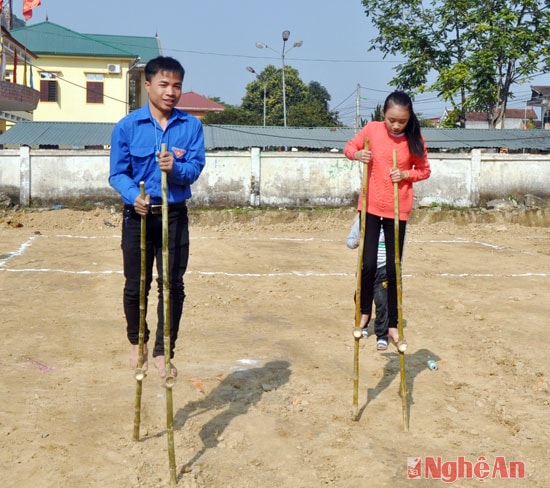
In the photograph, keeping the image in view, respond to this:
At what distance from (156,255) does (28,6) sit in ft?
103

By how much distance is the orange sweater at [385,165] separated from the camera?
4910mm

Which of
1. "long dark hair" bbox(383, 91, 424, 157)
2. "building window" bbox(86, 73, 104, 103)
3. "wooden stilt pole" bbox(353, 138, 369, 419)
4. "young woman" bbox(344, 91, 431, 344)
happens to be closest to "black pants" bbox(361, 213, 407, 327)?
"young woman" bbox(344, 91, 431, 344)

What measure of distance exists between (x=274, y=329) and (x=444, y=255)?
7.35 m

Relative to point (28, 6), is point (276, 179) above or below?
below

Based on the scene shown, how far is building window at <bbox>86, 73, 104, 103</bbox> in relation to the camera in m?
35.7

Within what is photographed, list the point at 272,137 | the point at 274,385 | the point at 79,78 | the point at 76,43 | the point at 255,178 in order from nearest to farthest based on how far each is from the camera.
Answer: the point at 274,385 → the point at 255,178 → the point at 272,137 → the point at 79,78 → the point at 76,43

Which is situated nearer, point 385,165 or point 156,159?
point 156,159

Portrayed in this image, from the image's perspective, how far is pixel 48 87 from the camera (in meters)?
35.3

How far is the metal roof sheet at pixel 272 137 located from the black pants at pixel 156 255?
1919 cm

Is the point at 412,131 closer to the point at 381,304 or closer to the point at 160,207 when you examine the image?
the point at 381,304

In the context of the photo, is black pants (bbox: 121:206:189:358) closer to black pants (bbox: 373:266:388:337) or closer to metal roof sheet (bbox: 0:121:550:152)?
black pants (bbox: 373:266:388:337)

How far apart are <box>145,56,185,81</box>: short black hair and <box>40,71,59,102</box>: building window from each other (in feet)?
110

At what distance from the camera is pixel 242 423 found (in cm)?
413

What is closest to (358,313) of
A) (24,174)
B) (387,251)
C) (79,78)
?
(387,251)
